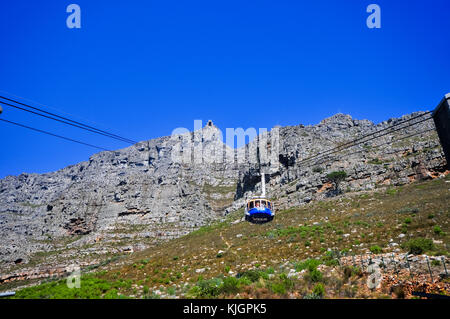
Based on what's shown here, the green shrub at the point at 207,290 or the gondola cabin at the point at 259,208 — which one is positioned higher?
the gondola cabin at the point at 259,208

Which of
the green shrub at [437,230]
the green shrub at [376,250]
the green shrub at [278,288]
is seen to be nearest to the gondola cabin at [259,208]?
the green shrub at [376,250]

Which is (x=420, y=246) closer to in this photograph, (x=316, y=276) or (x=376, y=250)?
(x=376, y=250)

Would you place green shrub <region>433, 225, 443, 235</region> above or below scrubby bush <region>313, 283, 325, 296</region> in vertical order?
above

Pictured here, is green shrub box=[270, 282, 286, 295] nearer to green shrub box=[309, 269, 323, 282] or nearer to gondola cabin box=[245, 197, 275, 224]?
green shrub box=[309, 269, 323, 282]

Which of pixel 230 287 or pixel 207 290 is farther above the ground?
pixel 230 287

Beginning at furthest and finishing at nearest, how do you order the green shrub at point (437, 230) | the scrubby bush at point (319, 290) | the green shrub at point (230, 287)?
the green shrub at point (437, 230)
the green shrub at point (230, 287)
the scrubby bush at point (319, 290)

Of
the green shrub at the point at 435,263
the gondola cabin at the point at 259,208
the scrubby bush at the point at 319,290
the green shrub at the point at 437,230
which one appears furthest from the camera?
the gondola cabin at the point at 259,208

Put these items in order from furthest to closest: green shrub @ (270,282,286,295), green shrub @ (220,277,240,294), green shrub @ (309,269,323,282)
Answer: green shrub @ (220,277,240,294)
green shrub @ (309,269,323,282)
green shrub @ (270,282,286,295)

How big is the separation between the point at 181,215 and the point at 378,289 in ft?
276

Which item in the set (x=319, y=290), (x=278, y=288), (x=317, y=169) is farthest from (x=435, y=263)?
(x=317, y=169)

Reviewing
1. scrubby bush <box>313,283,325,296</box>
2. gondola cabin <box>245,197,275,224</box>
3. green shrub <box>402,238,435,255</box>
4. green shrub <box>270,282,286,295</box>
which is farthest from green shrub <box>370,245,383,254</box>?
gondola cabin <box>245,197,275,224</box>

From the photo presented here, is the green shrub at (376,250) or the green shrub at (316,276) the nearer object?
the green shrub at (316,276)

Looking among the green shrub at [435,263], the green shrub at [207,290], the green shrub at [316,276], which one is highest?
the green shrub at [435,263]

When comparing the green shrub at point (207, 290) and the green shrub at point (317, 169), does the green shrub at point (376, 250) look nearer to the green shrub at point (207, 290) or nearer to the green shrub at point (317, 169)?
the green shrub at point (207, 290)
